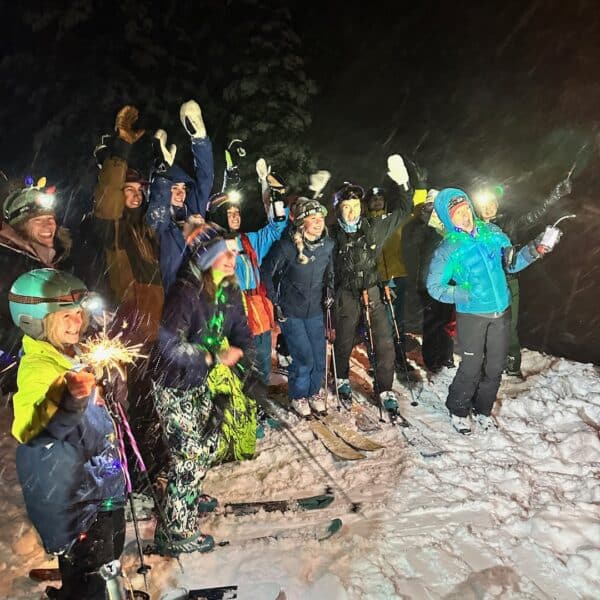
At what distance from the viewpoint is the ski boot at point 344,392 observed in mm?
6082

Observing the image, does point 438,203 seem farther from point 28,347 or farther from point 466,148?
point 466,148

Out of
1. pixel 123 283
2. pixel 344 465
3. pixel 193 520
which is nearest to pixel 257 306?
pixel 123 283

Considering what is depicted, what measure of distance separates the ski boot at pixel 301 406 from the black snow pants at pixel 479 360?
1644 mm

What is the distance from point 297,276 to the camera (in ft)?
18.2

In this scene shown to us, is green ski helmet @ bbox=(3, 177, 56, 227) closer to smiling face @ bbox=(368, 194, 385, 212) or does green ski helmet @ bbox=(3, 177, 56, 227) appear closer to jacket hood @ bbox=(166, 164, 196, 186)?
jacket hood @ bbox=(166, 164, 196, 186)

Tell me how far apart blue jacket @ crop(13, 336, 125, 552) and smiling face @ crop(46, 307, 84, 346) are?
0.07 m

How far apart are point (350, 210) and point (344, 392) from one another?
2237mm

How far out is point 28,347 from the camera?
8.82 ft

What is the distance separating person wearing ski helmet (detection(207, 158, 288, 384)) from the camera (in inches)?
219

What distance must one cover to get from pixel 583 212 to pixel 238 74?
8165mm

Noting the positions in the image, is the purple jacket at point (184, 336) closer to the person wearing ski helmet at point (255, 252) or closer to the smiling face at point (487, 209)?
the person wearing ski helmet at point (255, 252)

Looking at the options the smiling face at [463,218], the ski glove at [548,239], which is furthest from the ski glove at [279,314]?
the ski glove at [548,239]

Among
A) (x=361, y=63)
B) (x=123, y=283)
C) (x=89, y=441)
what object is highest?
(x=361, y=63)

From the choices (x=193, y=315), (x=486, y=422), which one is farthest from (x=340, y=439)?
(x=193, y=315)
